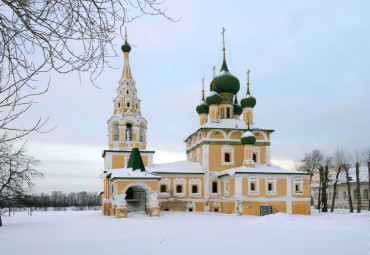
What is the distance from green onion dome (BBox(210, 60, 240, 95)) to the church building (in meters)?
1.00

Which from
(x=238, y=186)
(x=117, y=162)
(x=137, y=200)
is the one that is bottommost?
(x=137, y=200)

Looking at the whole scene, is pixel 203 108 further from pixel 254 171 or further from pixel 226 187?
pixel 254 171

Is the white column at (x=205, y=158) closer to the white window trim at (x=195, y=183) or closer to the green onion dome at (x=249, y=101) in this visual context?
the white window trim at (x=195, y=183)

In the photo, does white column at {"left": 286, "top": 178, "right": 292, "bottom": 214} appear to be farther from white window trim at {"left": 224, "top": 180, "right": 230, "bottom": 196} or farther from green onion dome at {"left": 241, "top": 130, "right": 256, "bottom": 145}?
white window trim at {"left": 224, "top": 180, "right": 230, "bottom": 196}

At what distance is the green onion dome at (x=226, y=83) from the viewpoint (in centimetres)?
3102

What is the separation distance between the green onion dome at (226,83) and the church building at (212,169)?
1.00 metres

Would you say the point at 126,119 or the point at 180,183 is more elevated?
the point at 126,119

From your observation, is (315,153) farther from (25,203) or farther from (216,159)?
(25,203)

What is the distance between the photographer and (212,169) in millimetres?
27531

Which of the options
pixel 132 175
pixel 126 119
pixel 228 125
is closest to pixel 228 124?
pixel 228 125

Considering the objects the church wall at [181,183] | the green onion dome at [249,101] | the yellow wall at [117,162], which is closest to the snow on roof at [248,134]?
the green onion dome at [249,101]

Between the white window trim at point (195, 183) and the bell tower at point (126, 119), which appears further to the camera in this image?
the white window trim at point (195, 183)

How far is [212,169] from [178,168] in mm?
2480

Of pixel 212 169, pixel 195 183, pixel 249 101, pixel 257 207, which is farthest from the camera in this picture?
pixel 249 101
